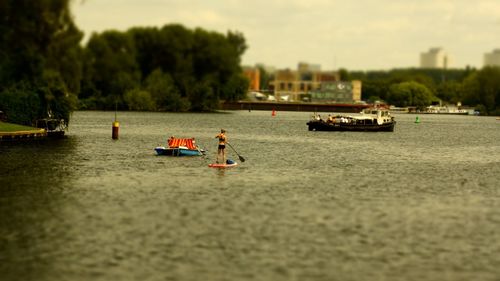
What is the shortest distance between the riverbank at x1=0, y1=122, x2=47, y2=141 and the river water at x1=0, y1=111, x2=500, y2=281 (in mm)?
15677

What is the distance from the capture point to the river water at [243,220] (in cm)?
2842

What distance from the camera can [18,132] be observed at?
88.4 m

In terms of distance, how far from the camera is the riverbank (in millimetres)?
86812

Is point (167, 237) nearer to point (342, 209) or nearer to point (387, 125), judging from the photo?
point (342, 209)

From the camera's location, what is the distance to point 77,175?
56906 millimetres

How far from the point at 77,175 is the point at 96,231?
23.3 m

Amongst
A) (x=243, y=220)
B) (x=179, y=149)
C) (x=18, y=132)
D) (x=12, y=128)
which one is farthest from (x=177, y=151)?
(x=243, y=220)

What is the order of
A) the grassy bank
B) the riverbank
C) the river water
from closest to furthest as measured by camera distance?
the river water, the riverbank, the grassy bank

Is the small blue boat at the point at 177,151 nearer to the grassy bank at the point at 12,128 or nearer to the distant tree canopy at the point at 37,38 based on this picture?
the distant tree canopy at the point at 37,38

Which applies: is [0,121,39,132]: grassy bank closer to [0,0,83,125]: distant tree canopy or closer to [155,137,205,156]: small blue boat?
[0,0,83,125]: distant tree canopy

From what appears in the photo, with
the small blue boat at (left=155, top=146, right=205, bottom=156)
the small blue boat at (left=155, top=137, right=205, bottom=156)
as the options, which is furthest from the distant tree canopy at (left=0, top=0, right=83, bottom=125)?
the small blue boat at (left=155, top=137, right=205, bottom=156)

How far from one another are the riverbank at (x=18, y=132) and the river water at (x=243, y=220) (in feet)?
51.4

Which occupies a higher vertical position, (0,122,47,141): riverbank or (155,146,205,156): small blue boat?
(0,122,47,141): riverbank

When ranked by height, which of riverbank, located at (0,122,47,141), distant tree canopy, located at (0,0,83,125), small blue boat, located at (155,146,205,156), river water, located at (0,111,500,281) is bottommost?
river water, located at (0,111,500,281)
